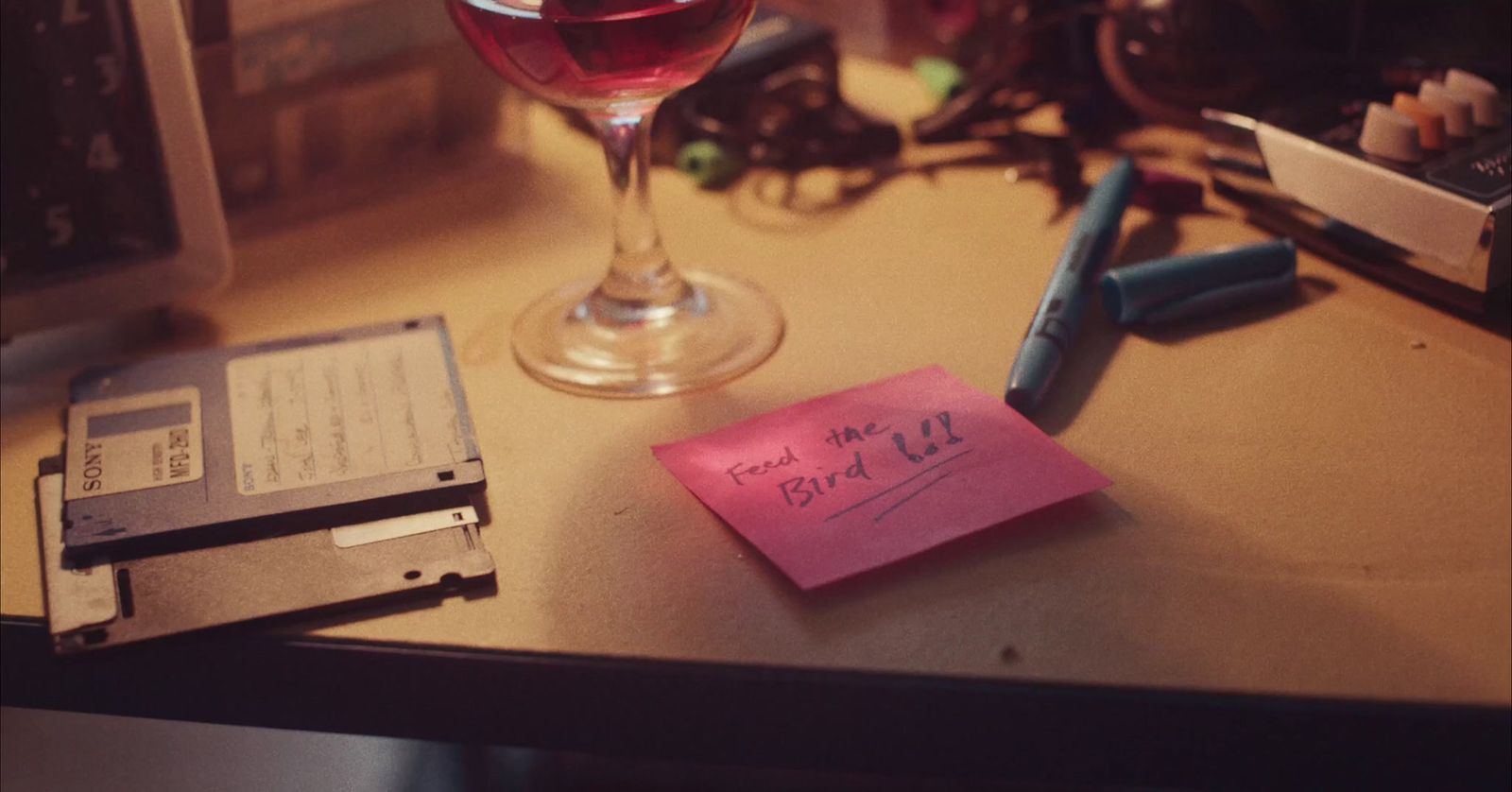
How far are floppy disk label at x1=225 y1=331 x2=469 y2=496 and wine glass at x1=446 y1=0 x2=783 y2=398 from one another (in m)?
0.06

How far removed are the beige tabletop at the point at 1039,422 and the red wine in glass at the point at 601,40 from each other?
0.14m

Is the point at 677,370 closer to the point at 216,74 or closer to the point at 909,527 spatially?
the point at 909,527

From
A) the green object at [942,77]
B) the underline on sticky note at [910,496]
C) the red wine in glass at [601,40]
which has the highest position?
the red wine in glass at [601,40]

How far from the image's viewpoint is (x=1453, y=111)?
0.62m

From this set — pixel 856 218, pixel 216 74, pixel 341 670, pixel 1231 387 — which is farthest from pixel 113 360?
pixel 1231 387

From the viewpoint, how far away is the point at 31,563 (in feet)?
1.61

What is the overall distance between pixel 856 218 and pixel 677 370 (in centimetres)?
19

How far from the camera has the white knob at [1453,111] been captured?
24.4 inches

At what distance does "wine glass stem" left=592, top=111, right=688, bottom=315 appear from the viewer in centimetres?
62

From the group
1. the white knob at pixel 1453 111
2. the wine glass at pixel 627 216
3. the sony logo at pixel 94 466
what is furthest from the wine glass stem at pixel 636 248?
the white knob at pixel 1453 111

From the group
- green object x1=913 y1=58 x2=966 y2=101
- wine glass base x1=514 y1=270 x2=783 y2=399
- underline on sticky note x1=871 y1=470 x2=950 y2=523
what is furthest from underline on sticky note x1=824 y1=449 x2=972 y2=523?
green object x1=913 y1=58 x2=966 y2=101

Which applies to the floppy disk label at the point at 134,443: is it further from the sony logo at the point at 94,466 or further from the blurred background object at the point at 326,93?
the blurred background object at the point at 326,93

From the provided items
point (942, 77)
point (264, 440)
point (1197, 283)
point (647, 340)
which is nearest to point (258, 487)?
point (264, 440)

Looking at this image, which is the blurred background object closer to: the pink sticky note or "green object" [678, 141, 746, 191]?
"green object" [678, 141, 746, 191]
